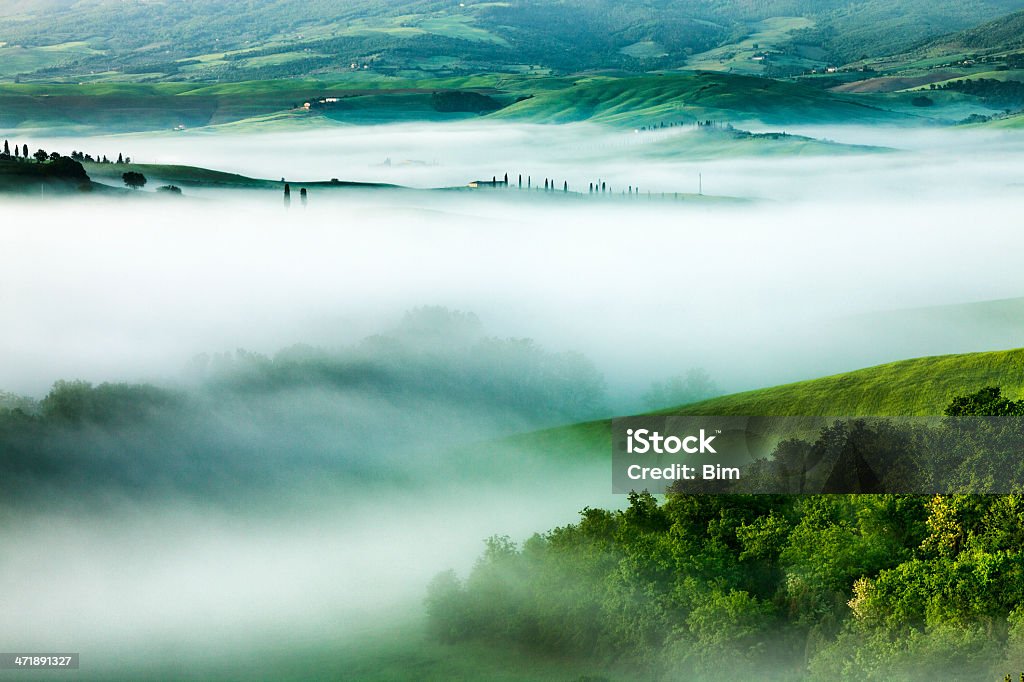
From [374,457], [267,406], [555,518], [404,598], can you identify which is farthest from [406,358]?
[404,598]

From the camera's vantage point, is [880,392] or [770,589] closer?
[770,589]

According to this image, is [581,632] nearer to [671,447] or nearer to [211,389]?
[671,447]

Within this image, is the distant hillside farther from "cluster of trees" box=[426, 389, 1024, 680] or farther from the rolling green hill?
"cluster of trees" box=[426, 389, 1024, 680]

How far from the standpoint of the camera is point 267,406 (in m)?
159

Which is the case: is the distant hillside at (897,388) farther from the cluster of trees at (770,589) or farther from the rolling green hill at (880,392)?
the cluster of trees at (770,589)

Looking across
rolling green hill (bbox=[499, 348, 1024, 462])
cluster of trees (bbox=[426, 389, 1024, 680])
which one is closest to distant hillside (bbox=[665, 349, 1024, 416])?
rolling green hill (bbox=[499, 348, 1024, 462])

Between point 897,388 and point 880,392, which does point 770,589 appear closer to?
point 880,392

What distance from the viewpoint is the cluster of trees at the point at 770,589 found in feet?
178

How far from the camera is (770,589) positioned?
6197cm

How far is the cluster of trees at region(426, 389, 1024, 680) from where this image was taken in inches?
2138

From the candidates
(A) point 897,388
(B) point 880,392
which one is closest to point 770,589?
(B) point 880,392

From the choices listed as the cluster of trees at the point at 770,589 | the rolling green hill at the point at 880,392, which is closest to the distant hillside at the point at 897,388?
the rolling green hill at the point at 880,392

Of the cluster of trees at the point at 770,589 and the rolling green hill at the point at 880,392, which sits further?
the rolling green hill at the point at 880,392

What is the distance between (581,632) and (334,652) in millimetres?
13790
